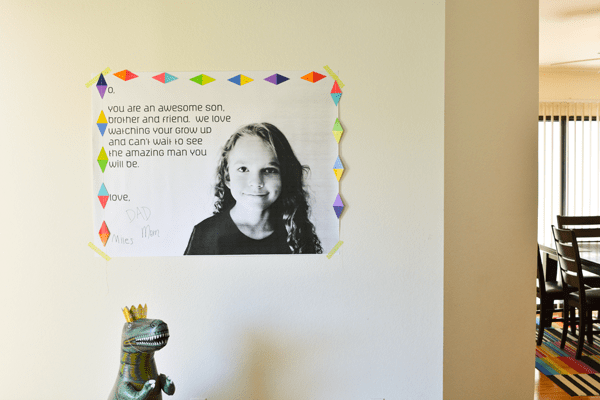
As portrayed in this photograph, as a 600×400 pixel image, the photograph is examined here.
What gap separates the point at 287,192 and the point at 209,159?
0.92 feet

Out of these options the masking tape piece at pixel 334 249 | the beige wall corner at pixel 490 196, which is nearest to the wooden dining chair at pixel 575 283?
the beige wall corner at pixel 490 196

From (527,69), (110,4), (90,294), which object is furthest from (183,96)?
(527,69)

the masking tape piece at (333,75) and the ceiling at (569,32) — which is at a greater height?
the ceiling at (569,32)

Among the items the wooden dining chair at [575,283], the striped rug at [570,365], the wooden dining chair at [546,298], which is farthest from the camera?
the wooden dining chair at [546,298]

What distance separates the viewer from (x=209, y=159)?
1.33 meters

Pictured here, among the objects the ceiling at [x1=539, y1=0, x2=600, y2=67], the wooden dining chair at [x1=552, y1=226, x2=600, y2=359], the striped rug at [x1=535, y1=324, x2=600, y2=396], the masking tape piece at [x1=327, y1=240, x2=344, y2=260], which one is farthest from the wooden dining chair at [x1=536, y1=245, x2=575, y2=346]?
the masking tape piece at [x1=327, y1=240, x2=344, y2=260]

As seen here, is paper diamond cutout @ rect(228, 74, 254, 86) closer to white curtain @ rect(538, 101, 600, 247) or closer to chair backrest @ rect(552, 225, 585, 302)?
chair backrest @ rect(552, 225, 585, 302)

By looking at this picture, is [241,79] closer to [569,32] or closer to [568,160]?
[569,32]

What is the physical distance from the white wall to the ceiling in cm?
229

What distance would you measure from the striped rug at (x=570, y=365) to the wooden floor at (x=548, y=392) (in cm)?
4

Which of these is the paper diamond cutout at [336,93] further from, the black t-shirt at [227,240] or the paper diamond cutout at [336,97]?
the black t-shirt at [227,240]

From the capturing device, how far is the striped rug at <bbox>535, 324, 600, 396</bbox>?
8.79 ft

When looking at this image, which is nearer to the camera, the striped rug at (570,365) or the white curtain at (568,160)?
the striped rug at (570,365)

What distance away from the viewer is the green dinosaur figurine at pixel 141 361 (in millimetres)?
1095
